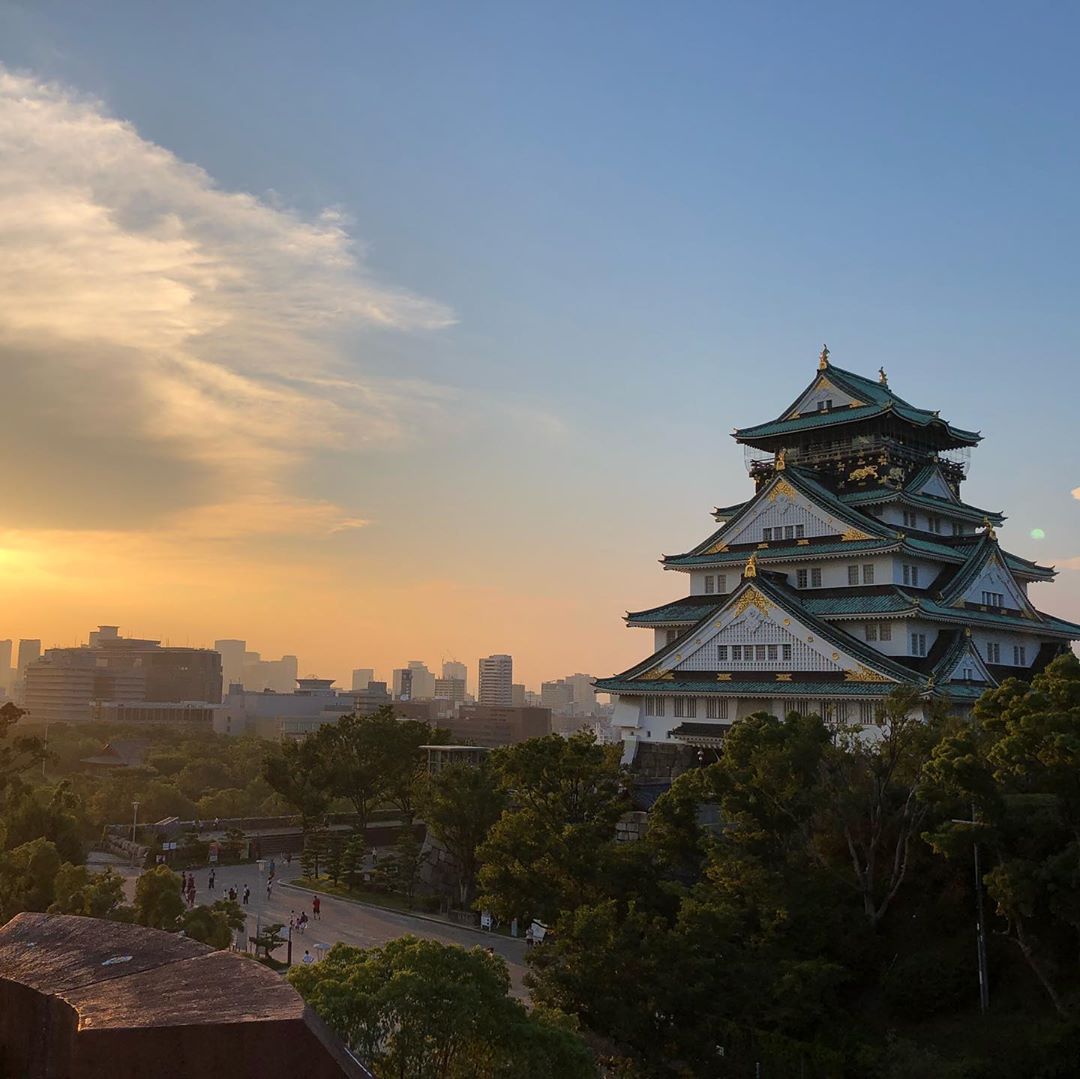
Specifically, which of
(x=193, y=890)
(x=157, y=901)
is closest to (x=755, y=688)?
(x=157, y=901)

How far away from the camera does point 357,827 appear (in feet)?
217

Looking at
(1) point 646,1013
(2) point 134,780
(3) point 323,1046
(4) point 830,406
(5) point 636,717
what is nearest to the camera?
(3) point 323,1046

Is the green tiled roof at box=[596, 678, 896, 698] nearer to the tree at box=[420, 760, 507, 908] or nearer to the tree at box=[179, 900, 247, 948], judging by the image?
the tree at box=[420, 760, 507, 908]

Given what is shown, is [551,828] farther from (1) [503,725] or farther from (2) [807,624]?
(1) [503,725]

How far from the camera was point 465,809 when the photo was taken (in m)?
42.5

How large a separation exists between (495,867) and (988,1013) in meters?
14.5

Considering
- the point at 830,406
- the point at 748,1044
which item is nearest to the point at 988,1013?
the point at 748,1044

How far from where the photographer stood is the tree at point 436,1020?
51.2 feet

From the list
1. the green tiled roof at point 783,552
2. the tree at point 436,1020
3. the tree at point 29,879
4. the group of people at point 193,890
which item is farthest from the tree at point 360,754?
the tree at point 436,1020

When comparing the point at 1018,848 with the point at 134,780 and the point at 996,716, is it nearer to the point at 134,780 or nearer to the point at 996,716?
the point at 996,716

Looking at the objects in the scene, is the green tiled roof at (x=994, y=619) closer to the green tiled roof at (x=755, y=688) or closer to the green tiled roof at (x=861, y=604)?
the green tiled roof at (x=861, y=604)

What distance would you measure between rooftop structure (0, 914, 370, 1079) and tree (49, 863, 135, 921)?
22.0m

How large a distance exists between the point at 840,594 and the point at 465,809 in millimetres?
20033

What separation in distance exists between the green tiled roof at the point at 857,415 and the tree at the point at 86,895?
40269 mm
